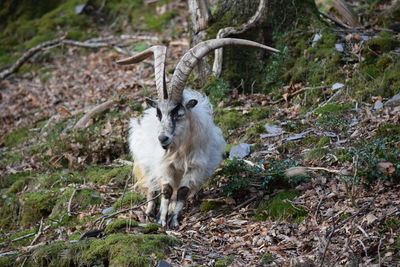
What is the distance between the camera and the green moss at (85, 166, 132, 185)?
8.38m

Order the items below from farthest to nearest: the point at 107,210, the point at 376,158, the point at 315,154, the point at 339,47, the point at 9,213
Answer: the point at 339,47 → the point at 9,213 → the point at 107,210 → the point at 315,154 → the point at 376,158

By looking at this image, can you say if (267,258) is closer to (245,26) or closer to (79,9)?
(245,26)

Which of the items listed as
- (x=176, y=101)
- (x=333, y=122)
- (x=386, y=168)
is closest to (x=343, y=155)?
(x=386, y=168)

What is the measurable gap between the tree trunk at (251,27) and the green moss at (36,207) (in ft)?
12.0

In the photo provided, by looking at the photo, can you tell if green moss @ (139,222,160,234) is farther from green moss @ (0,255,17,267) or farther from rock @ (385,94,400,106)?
rock @ (385,94,400,106)

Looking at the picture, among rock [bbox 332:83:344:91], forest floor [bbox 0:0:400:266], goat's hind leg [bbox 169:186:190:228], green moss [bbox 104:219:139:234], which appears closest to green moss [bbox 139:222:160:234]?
forest floor [bbox 0:0:400:266]

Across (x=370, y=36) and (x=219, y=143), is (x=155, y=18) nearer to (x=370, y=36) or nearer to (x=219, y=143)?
(x=370, y=36)

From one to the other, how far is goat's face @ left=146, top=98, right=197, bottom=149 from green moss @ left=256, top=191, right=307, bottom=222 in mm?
1323

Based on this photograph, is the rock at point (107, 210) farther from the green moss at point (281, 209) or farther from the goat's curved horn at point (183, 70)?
the green moss at point (281, 209)

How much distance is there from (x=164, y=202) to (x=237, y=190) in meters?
0.94

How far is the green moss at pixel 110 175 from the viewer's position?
8.38 m

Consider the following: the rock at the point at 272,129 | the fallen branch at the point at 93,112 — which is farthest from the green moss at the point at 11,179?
the rock at the point at 272,129

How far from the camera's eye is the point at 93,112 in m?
10.8

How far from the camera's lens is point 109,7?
18219 millimetres
